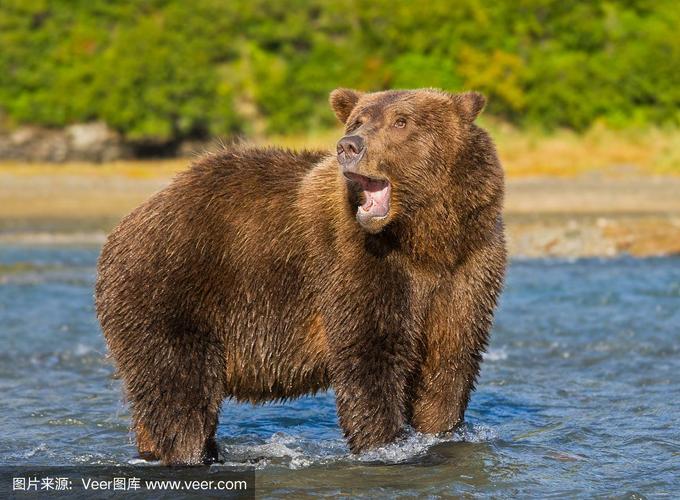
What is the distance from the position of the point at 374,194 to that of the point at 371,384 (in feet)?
2.93

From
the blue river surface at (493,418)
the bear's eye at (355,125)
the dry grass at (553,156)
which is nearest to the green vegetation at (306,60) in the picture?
the dry grass at (553,156)

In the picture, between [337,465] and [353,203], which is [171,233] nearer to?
[353,203]

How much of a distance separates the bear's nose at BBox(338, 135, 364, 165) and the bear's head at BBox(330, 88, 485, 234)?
1.0 inches

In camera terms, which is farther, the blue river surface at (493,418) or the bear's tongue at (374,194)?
the blue river surface at (493,418)

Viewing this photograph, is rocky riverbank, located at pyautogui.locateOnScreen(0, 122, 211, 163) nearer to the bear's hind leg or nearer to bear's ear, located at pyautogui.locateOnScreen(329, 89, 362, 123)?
bear's ear, located at pyautogui.locateOnScreen(329, 89, 362, 123)

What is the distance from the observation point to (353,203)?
18.3 ft

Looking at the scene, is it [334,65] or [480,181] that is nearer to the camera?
[480,181]

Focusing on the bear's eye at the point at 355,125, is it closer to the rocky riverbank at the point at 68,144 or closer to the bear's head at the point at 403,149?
the bear's head at the point at 403,149

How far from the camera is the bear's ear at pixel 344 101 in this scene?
5.82 meters

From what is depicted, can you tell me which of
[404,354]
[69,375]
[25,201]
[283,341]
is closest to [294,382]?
[283,341]

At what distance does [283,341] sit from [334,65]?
25654mm

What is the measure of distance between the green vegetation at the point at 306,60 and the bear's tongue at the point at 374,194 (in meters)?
24.0

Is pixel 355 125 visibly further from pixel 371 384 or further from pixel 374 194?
pixel 371 384

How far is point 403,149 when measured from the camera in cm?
548
